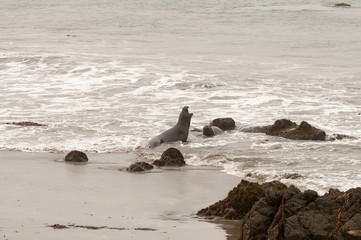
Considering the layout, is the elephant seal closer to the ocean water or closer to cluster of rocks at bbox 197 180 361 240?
the ocean water

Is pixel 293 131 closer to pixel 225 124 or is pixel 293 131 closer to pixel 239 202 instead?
pixel 225 124

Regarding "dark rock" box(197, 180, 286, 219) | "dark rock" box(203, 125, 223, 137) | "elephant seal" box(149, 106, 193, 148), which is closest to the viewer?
"dark rock" box(197, 180, 286, 219)

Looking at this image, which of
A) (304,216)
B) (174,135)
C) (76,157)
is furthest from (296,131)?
(304,216)

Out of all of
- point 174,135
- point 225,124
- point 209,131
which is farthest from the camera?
point 225,124

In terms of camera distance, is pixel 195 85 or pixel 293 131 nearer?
pixel 293 131

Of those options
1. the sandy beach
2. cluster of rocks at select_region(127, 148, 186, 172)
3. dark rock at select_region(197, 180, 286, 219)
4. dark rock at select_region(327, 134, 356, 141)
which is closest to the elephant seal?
the sandy beach

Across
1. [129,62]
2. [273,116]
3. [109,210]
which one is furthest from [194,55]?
[109,210]

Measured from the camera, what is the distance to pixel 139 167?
12336mm

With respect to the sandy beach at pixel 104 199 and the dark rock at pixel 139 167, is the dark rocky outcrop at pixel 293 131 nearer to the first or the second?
the sandy beach at pixel 104 199

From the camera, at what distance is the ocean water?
14048 mm

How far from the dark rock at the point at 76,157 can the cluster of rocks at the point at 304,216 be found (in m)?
6.40

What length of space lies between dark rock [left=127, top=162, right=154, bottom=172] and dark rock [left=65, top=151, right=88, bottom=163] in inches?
45.0

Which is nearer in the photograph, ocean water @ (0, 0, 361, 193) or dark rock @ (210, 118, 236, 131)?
ocean water @ (0, 0, 361, 193)

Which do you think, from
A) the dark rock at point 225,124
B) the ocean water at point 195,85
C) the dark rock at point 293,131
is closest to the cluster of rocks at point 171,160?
the ocean water at point 195,85
